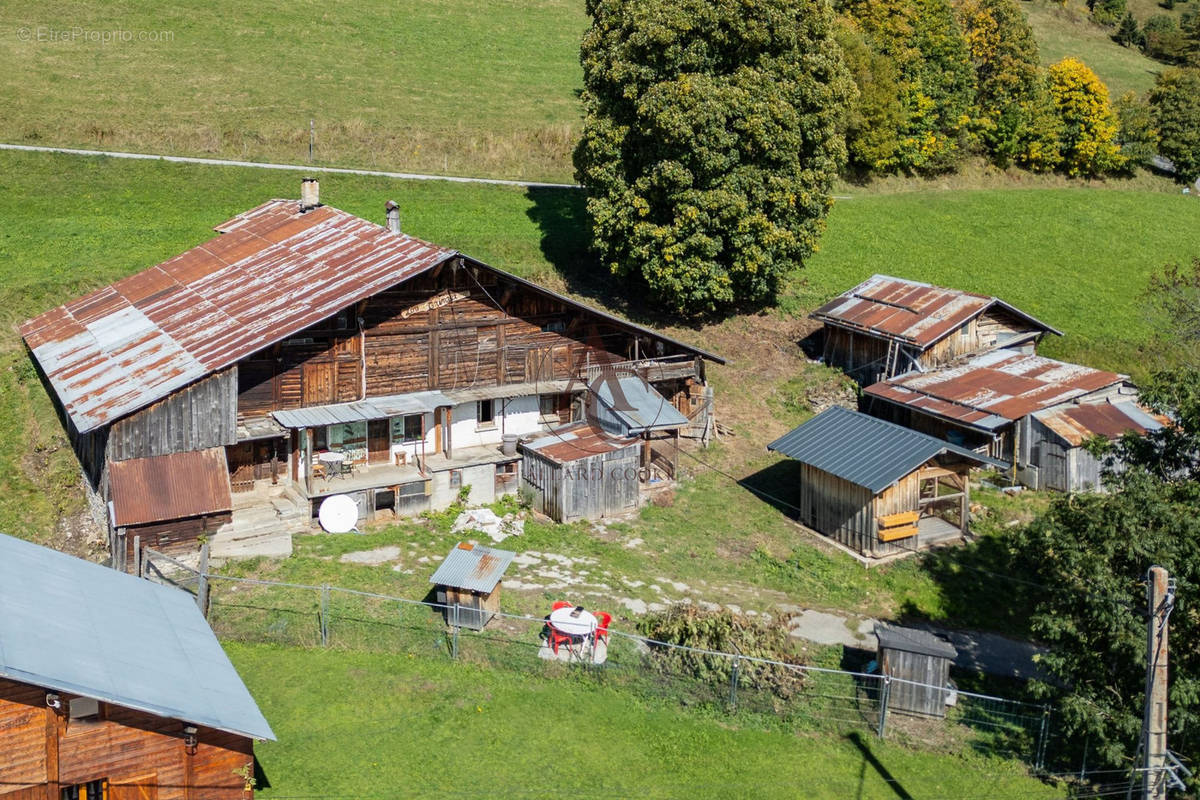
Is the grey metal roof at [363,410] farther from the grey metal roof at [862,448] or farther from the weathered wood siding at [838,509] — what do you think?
the weathered wood siding at [838,509]

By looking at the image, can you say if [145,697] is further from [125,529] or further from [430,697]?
[125,529]

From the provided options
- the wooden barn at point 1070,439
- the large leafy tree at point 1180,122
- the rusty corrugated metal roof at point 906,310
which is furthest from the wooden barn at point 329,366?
the large leafy tree at point 1180,122

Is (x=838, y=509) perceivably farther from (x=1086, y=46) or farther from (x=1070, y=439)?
(x=1086, y=46)

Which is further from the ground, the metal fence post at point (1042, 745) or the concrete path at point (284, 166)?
the concrete path at point (284, 166)

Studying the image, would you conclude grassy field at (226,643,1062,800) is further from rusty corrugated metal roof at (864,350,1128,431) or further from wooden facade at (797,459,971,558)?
rusty corrugated metal roof at (864,350,1128,431)

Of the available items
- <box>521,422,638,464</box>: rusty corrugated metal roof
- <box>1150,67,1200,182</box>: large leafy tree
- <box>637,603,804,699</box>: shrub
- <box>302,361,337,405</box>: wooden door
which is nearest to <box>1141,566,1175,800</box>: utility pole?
<box>637,603,804,699</box>: shrub

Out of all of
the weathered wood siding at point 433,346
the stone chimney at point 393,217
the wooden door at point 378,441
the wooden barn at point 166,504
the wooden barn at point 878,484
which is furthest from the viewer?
the stone chimney at point 393,217
